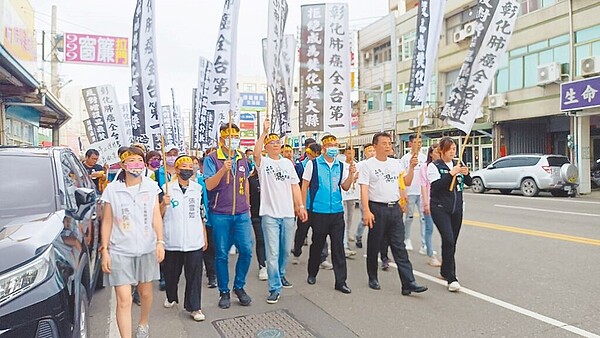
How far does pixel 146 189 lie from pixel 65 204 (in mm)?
623

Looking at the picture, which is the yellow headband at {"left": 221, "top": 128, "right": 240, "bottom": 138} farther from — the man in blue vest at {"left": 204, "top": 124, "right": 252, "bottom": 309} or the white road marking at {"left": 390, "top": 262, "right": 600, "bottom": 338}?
the white road marking at {"left": 390, "top": 262, "right": 600, "bottom": 338}

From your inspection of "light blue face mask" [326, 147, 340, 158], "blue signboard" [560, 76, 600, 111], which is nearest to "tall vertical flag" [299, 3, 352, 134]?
"light blue face mask" [326, 147, 340, 158]

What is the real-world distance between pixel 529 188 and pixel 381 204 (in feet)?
47.9

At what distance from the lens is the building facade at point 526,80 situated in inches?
753

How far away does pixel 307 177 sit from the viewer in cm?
597

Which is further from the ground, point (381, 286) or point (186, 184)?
point (186, 184)

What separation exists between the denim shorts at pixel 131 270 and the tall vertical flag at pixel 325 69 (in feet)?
13.1

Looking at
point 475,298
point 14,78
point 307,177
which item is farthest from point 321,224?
point 14,78

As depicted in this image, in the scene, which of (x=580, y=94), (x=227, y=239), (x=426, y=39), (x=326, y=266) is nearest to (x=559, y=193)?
(x=580, y=94)

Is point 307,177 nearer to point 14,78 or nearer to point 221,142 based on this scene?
point 221,142

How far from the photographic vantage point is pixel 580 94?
60.1 ft

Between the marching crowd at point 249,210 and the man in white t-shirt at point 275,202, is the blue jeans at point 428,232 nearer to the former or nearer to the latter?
the marching crowd at point 249,210

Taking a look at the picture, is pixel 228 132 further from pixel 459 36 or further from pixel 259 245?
pixel 459 36

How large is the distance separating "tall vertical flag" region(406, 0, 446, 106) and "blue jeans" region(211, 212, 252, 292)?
128 inches
